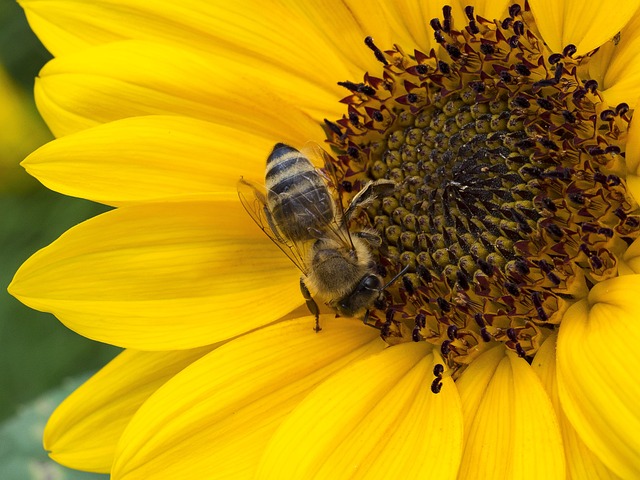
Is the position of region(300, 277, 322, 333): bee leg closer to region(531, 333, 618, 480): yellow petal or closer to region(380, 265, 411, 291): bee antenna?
region(380, 265, 411, 291): bee antenna

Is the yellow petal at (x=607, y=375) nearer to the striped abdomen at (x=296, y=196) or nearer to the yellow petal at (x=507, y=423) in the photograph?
the yellow petal at (x=507, y=423)

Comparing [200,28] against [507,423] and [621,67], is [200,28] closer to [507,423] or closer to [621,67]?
[621,67]

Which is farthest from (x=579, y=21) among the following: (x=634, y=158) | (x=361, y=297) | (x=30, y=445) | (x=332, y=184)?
(x=30, y=445)

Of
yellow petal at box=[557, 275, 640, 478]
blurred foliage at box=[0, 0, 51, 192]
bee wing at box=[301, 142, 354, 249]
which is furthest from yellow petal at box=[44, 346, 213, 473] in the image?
blurred foliage at box=[0, 0, 51, 192]

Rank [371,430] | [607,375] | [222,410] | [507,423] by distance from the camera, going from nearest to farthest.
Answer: [607,375], [507,423], [371,430], [222,410]

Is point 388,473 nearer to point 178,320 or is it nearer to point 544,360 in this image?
point 544,360

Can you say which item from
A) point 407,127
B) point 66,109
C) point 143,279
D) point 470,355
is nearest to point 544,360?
point 470,355

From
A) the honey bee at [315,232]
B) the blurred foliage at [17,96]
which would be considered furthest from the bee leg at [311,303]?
the blurred foliage at [17,96]
